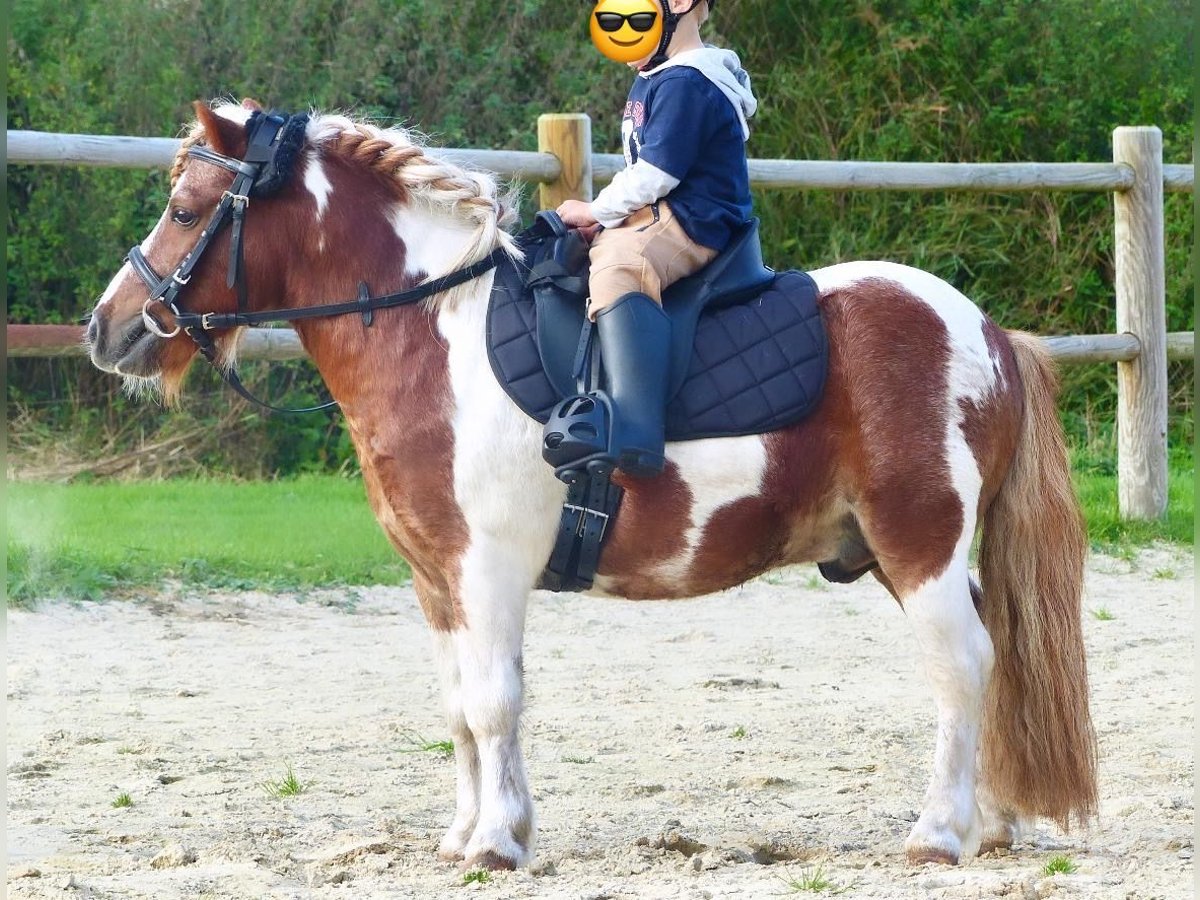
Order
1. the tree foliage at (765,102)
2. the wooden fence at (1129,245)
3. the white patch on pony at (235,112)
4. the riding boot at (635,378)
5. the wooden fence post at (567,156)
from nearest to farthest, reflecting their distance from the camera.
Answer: the riding boot at (635,378)
the white patch on pony at (235,112)
the wooden fence post at (567,156)
the wooden fence at (1129,245)
the tree foliage at (765,102)

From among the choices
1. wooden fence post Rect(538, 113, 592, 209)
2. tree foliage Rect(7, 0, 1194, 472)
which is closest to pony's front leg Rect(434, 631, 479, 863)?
wooden fence post Rect(538, 113, 592, 209)

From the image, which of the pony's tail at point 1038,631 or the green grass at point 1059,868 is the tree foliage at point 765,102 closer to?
the pony's tail at point 1038,631

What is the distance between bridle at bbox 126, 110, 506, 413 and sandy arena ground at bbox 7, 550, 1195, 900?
1191mm

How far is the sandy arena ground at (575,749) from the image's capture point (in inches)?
134

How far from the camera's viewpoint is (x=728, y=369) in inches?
135

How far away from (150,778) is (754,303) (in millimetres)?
2181

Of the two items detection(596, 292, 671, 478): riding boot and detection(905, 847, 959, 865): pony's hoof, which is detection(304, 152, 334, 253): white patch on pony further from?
detection(905, 847, 959, 865): pony's hoof

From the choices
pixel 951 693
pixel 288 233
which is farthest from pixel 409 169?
pixel 951 693

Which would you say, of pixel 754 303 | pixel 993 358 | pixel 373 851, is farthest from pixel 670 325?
pixel 373 851

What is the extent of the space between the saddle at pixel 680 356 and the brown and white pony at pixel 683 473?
0.05 metres

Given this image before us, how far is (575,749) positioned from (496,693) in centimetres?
131

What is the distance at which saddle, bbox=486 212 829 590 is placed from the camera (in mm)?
A: 3393

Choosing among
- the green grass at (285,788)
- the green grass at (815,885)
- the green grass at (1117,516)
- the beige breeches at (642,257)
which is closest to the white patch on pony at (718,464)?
the beige breeches at (642,257)

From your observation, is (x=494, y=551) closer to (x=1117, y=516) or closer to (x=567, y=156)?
(x=567, y=156)
